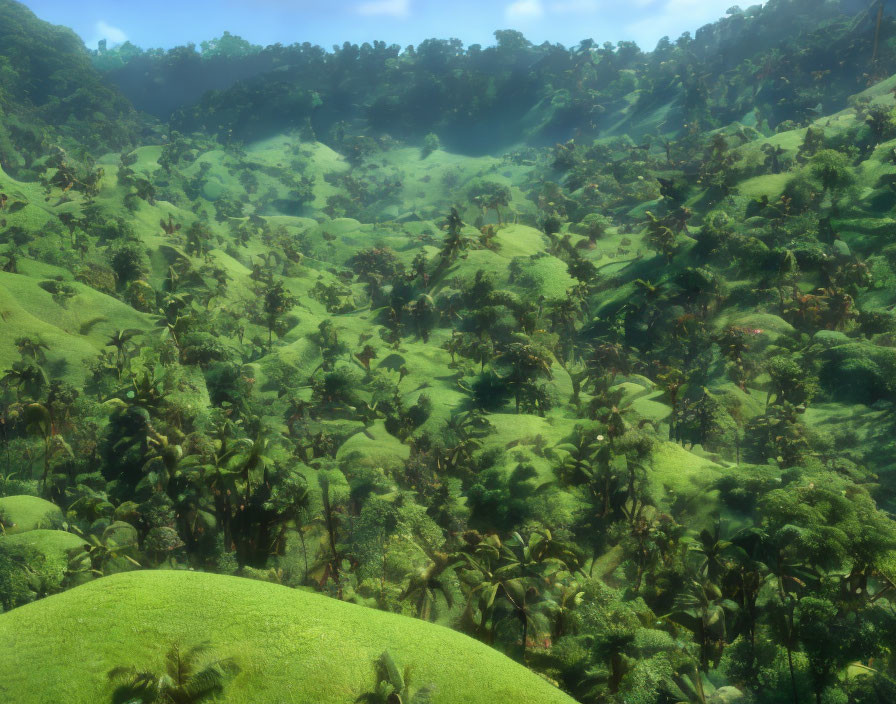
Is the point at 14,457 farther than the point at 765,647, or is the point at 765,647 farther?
the point at 14,457

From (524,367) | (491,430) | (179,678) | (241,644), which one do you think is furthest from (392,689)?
(524,367)

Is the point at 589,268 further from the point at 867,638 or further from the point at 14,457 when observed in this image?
the point at 14,457

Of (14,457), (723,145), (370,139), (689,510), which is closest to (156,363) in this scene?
(14,457)

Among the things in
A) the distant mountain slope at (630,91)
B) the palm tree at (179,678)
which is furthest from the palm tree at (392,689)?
the distant mountain slope at (630,91)

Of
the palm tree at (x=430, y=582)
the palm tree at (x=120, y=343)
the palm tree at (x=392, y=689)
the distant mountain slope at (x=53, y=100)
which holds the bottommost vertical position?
the palm tree at (x=430, y=582)

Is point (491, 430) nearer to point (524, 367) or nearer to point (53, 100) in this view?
point (524, 367)

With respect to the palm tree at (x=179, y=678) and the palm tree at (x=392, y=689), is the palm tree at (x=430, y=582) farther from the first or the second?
the palm tree at (x=179, y=678)
